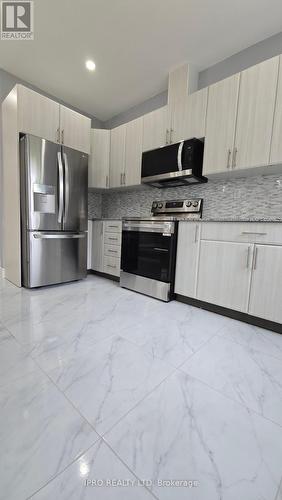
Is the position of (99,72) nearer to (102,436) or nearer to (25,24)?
(25,24)

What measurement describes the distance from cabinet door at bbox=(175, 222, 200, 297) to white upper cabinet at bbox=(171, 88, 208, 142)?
3.28 feet

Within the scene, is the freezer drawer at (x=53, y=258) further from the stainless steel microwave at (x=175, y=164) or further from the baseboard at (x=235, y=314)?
the baseboard at (x=235, y=314)

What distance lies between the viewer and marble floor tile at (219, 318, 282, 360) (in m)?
1.45

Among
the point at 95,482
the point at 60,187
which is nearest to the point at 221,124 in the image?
the point at 60,187

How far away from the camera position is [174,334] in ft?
5.21

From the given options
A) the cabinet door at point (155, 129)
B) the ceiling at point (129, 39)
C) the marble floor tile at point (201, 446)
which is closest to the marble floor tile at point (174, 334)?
the marble floor tile at point (201, 446)

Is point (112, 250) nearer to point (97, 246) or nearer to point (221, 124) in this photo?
point (97, 246)

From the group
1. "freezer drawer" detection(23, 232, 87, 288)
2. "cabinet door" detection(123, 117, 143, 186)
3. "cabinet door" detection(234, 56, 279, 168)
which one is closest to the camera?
"cabinet door" detection(234, 56, 279, 168)

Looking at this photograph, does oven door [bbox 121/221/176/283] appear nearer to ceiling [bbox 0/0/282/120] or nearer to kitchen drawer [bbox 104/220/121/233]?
kitchen drawer [bbox 104/220/121/233]

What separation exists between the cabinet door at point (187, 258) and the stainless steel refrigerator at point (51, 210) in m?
1.32

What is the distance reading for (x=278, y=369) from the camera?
124cm

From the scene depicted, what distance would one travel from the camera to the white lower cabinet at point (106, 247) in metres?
2.92

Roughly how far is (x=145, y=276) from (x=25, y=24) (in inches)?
109

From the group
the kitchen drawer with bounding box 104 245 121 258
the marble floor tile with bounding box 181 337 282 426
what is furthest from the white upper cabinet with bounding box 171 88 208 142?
the marble floor tile with bounding box 181 337 282 426
